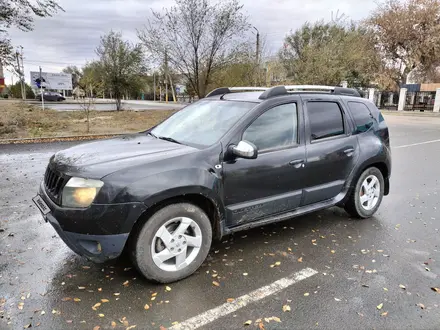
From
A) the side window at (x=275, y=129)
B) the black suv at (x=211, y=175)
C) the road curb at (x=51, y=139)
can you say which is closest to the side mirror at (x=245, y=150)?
the black suv at (x=211, y=175)

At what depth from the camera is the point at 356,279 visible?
131 inches

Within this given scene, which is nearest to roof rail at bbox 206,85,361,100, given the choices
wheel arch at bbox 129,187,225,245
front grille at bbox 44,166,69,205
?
wheel arch at bbox 129,187,225,245

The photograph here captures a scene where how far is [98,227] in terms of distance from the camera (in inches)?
112

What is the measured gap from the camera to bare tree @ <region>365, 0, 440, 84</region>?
114ft

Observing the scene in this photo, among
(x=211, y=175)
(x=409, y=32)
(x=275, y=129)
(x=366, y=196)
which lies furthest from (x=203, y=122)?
(x=409, y=32)

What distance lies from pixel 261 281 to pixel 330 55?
69.9 feet

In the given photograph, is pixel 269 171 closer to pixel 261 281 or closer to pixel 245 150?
pixel 245 150

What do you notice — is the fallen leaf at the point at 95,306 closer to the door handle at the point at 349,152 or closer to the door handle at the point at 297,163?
the door handle at the point at 297,163

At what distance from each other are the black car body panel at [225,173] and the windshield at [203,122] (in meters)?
0.12

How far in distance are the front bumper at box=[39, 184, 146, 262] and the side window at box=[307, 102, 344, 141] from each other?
2.30 metres

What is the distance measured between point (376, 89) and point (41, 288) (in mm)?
46347

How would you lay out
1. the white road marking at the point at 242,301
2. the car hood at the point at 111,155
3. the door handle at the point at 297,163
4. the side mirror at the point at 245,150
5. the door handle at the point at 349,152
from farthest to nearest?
1. the door handle at the point at 349,152
2. the door handle at the point at 297,163
3. the side mirror at the point at 245,150
4. the car hood at the point at 111,155
5. the white road marking at the point at 242,301

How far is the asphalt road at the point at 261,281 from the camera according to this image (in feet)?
8.92

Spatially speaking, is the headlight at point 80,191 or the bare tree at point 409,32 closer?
the headlight at point 80,191
